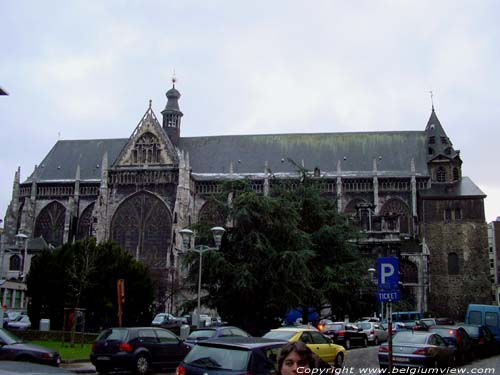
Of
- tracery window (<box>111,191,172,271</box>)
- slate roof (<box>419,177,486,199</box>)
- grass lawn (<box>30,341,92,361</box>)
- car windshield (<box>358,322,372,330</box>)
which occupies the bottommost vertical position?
grass lawn (<box>30,341,92,361</box>)

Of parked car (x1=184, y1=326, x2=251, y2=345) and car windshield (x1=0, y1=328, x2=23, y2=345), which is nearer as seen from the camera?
car windshield (x1=0, y1=328, x2=23, y2=345)

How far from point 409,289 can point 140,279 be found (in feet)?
93.1

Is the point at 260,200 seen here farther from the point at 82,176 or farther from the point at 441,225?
the point at 82,176

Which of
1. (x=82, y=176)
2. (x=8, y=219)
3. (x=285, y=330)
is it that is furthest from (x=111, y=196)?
(x=285, y=330)

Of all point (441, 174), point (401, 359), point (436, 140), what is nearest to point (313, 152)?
point (436, 140)

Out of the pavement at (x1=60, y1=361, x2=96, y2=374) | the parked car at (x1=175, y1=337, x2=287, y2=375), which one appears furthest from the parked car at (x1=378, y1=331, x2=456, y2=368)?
the pavement at (x1=60, y1=361, x2=96, y2=374)

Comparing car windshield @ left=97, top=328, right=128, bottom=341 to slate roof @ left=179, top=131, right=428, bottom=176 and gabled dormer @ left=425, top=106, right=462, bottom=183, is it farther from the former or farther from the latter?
gabled dormer @ left=425, top=106, right=462, bottom=183

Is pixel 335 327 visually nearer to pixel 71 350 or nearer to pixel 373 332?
pixel 373 332

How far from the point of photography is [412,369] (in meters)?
17.1

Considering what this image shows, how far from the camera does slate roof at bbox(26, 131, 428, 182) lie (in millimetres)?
65375

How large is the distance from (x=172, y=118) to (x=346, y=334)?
156 feet

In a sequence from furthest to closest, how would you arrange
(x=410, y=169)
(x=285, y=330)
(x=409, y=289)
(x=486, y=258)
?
(x=410, y=169)
(x=486, y=258)
(x=409, y=289)
(x=285, y=330)

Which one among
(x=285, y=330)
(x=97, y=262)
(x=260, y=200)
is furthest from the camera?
(x=97, y=262)

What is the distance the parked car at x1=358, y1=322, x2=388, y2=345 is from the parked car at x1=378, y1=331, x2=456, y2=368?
39.8ft
